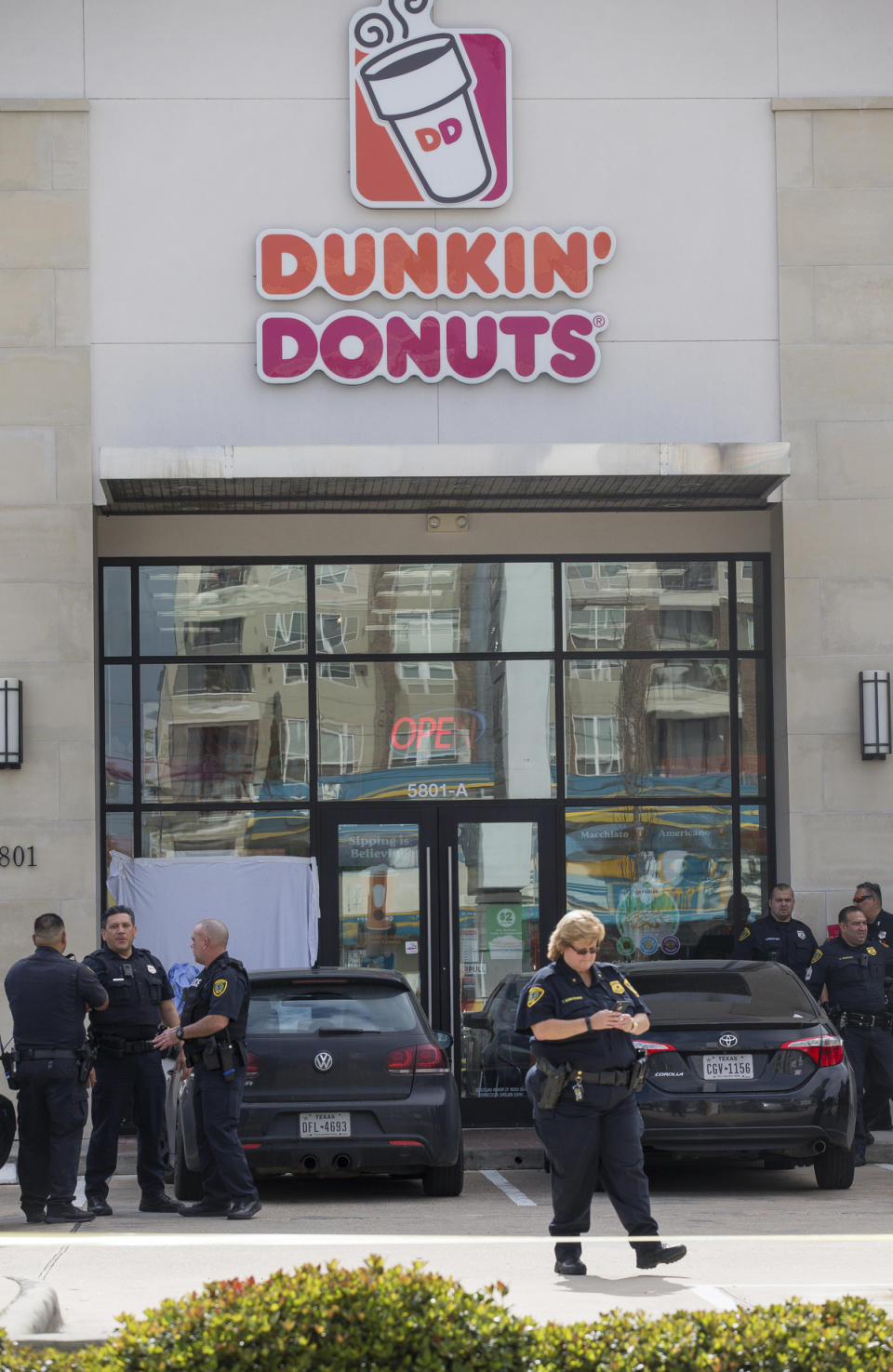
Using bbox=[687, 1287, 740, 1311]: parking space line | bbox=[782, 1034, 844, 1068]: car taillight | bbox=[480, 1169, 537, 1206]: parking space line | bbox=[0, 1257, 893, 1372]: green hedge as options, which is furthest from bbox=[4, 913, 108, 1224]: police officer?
bbox=[0, 1257, 893, 1372]: green hedge

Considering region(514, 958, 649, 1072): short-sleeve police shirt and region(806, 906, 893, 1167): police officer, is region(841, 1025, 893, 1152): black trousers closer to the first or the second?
region(806, 906, 893, 1167): police officer

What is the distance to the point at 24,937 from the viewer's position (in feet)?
47.4

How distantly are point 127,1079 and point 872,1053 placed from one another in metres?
5.57

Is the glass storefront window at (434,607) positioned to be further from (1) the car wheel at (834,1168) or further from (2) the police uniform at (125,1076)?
(1) the car wheel at (834,1168)

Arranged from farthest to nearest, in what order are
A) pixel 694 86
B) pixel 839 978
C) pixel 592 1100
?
1. pixel 694 86
2. pixel 839 978
3. pixel 592 1100

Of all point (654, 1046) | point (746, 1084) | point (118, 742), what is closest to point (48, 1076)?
point (654, 1046)

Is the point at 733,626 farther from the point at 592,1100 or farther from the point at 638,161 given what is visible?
the point at 592,1100

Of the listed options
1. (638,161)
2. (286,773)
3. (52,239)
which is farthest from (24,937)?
(638,161)

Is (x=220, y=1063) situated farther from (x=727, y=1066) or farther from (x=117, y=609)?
(x=117, y=609)

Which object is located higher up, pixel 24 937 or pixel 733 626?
pixel 733 626

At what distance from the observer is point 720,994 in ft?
38.5

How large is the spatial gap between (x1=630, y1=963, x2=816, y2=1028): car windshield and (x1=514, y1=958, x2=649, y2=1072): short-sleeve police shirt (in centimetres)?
303

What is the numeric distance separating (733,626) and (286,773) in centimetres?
410

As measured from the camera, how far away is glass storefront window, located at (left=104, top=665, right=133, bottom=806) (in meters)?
15.6
